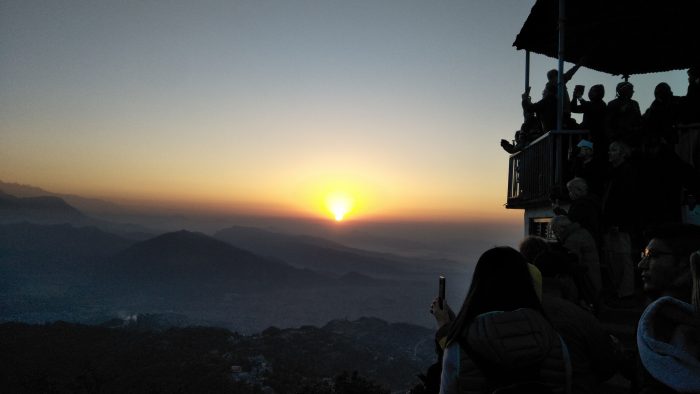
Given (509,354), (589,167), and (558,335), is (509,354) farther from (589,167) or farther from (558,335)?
(589,167)

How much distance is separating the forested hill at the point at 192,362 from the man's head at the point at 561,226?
83.2 m

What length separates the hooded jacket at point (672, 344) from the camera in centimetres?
202

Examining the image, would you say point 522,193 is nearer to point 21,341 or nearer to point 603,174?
point 603,174

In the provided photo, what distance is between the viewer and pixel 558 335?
2.38 metres

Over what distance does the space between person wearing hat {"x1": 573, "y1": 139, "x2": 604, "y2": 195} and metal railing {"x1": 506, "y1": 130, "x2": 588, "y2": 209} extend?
1.66 feet

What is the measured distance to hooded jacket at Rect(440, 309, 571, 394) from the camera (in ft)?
7.43

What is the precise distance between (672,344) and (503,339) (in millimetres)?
676

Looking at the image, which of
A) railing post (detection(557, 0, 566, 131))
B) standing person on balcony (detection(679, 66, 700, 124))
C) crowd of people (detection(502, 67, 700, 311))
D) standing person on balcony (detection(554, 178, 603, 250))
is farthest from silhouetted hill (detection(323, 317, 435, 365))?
standing person on balcony (detection(554, 178, 603, 250))

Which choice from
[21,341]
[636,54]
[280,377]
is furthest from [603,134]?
[21,341]

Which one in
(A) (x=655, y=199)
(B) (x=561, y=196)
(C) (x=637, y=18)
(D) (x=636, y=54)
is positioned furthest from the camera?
(D) (x=636, y=54)

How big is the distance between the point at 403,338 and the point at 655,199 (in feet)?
631

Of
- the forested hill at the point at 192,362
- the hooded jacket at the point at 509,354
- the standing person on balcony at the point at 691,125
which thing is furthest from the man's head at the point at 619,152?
the forested hill at the point at 192,362

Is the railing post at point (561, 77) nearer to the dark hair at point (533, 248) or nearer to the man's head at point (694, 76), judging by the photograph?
the man's head at point (694, 76)

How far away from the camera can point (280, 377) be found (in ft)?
344
